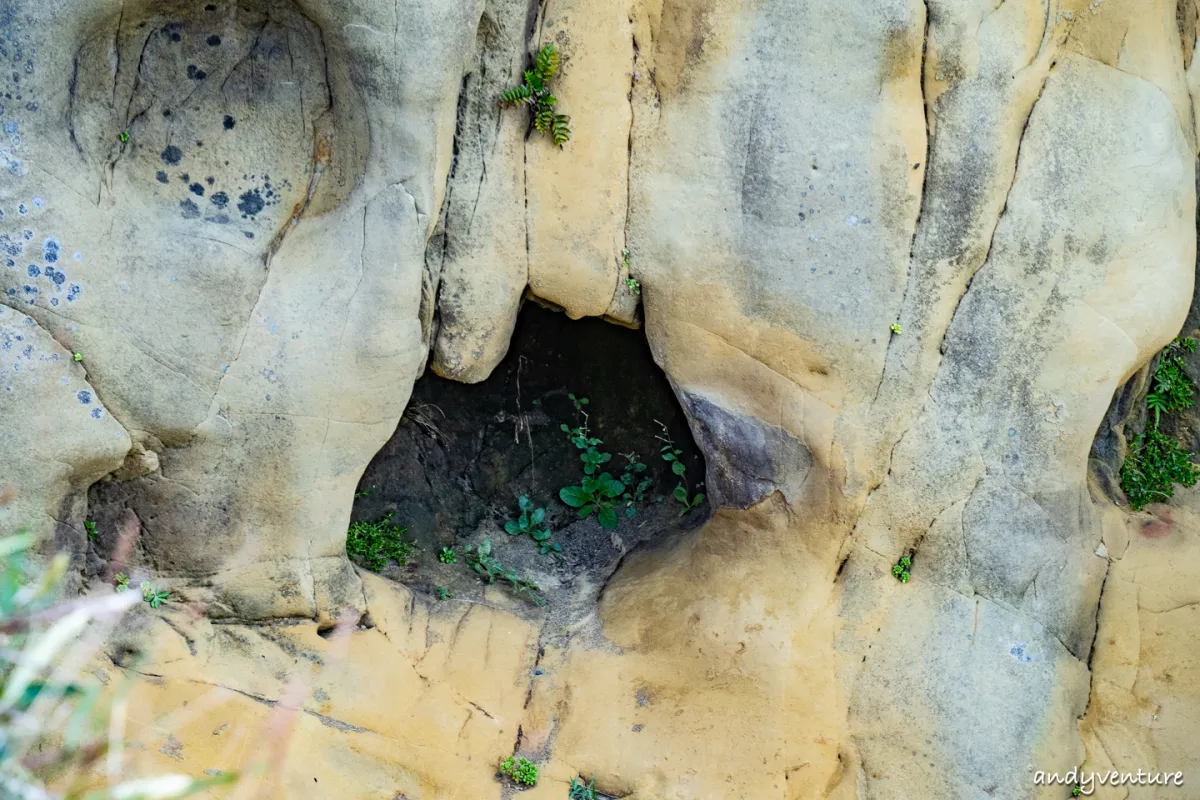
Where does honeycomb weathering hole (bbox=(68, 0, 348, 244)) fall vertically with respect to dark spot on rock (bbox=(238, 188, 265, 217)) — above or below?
above

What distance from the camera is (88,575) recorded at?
15.1 feet

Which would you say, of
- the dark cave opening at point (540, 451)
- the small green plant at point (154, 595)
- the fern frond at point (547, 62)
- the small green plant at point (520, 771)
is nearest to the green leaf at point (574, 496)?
the dark cave opening at point (540, 451)

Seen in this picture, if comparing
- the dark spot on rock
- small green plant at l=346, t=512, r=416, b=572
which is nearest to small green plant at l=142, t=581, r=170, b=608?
small green plant at l=346, t=512, r=416, b=572

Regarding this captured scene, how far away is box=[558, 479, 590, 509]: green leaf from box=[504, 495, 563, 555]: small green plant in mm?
148

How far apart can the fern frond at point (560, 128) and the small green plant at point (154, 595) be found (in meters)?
2.59

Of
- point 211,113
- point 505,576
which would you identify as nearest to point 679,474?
point 505,576

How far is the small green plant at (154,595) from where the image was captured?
4668 millimetres

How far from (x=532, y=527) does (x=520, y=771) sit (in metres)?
1.53

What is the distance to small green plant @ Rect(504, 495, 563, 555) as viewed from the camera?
6223 millimetres

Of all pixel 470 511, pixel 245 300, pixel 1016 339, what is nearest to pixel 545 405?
pixel 470 511

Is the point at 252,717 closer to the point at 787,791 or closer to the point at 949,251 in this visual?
the point at 787,791

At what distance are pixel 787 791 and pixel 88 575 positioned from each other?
10.7 feet

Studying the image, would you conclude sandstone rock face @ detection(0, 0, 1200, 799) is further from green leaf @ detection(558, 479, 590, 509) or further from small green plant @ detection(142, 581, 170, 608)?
green leaf @ detection(558, 479, 590, 509)

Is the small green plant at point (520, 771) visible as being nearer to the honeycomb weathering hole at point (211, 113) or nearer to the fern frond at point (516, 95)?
the honeycomb weathering hole at point (211, 113)
